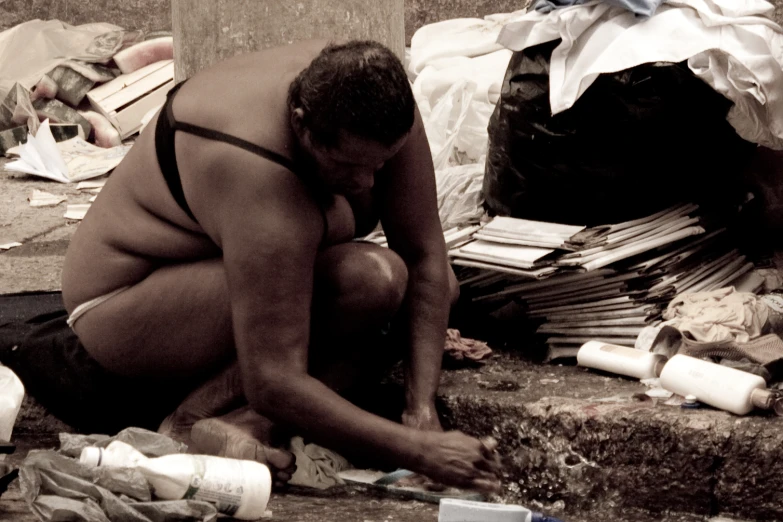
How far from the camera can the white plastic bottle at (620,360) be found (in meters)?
3.16

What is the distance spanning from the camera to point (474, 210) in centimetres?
401

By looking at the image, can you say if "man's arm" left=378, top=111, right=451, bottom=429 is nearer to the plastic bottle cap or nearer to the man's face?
the man's face

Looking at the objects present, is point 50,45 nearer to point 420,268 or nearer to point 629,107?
point 629,107

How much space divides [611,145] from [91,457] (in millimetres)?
1793

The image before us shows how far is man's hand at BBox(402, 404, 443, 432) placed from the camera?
2.93 meters

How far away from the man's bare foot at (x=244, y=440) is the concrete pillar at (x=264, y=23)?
5.37ft

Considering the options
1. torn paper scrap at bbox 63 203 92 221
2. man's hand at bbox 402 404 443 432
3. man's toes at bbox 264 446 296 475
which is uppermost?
man's hand at bbox 402 404 443 432

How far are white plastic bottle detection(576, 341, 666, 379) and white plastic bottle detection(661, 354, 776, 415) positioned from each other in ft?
0.43

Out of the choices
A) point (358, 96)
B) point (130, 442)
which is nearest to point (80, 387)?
point (130, 442)

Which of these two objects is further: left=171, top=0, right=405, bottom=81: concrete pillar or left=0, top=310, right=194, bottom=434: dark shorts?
left=171, top=0, right=405, bottom=81: concrete pillar

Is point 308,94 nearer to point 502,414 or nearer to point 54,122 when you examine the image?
point 502,414

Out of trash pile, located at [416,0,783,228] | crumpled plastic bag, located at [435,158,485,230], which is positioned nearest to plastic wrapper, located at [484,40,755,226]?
trash pile, located at [416,0,783,228]

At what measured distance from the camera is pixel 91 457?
2.46 meters

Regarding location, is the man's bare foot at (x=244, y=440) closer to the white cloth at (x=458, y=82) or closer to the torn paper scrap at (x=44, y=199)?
the white cloth at (x=458, y=82)
